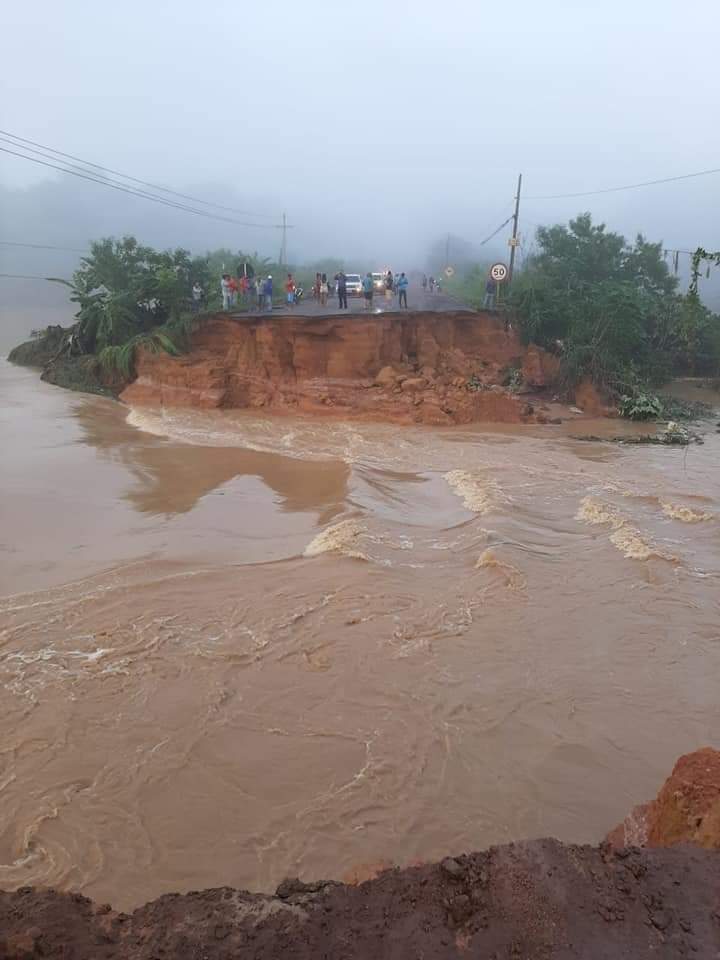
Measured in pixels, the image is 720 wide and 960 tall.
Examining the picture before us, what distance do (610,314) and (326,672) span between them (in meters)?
18.2

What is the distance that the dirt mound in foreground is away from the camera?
7.25ft

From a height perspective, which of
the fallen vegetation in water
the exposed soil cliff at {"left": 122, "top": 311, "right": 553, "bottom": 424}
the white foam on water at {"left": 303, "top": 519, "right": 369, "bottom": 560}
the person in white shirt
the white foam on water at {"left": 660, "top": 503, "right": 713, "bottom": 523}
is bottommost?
the white foam on water at {"left": 303, "top": 519, "right": 369, "bottom": 560}

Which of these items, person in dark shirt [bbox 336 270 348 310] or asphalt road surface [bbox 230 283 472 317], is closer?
asphalt road surface [bbox 230 283 472 317]

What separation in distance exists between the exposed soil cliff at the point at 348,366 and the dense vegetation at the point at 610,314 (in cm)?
117

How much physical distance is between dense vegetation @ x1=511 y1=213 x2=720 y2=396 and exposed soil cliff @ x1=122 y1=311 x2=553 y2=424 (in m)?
1.17

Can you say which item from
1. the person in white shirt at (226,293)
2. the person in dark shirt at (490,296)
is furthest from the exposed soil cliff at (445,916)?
the person in dark shirt at (490,296)

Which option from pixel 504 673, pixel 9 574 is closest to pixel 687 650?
pixel 504 673

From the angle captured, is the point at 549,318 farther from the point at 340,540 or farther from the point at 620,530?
the point at 340,540

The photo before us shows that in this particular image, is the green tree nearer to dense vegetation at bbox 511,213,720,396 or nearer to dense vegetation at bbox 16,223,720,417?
dense vegetation at bbox 16,223,720,417

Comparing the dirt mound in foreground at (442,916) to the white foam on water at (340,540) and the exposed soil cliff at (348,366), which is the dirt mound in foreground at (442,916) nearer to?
the white foam on water at (340,540)

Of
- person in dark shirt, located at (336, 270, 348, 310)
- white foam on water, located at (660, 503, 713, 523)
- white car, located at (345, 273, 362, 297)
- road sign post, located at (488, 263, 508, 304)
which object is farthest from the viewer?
white car, located at (345, 273, 362, 297)

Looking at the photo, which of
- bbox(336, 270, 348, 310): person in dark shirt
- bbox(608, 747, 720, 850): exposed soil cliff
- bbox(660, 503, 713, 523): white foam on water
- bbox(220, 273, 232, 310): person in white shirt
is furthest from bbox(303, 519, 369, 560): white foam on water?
bbox(336, 270, 348, 310): person in dark shirt

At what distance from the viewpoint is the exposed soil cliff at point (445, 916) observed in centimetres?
221

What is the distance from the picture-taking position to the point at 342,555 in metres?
7.82
